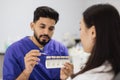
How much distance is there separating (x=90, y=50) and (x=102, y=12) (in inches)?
7.0

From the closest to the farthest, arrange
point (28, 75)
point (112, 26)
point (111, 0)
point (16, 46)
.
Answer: point (112, 26), point (28, 75), point (16, 46), point (111, 0)

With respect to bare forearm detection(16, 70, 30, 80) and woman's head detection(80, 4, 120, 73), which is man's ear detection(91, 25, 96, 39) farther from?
bare forearm detection(16, 70, 30, 80)

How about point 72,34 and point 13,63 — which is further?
point 72,34

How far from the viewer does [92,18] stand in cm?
106

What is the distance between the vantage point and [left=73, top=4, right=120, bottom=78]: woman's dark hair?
1037mm

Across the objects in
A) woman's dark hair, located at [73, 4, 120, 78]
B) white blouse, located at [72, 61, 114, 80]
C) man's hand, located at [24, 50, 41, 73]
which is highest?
woman's dark hair, located at [73, 4, 120, 78]

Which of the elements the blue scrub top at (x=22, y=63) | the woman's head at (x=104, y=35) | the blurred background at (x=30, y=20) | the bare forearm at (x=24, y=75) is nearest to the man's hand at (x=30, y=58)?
the bare forearm at (x=24, y=75)

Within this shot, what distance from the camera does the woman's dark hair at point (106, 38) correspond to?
1037mm

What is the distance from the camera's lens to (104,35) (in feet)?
3.40

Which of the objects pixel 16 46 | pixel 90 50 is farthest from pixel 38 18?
pixel 90 50

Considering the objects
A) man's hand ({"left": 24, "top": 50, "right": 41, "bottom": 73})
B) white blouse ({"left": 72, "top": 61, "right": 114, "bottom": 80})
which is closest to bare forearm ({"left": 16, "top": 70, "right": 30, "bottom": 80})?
man's hand ({"left": 24, "top": 50, "right": 41, "bottom": 73})

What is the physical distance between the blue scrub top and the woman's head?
71 cm

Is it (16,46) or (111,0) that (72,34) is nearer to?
(111,0)

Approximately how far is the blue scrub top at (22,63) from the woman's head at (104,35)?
71 cm
